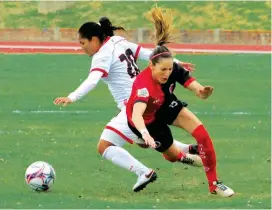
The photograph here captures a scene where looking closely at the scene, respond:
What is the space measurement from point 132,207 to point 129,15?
3704 cm

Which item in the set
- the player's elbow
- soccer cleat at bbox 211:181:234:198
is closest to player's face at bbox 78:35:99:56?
the player's elbow

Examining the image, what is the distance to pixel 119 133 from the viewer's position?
10391 mm

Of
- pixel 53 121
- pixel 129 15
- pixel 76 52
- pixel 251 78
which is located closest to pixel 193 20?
pixel 129 15

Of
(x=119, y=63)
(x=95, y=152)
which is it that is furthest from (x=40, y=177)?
(x=95, y=152)

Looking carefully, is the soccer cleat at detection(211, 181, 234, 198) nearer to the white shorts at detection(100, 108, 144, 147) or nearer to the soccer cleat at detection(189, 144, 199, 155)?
the white shorts at detection(100, 108, 144, 147)

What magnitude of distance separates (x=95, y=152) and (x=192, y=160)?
8.22 feet

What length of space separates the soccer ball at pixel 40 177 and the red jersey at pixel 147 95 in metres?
1.03

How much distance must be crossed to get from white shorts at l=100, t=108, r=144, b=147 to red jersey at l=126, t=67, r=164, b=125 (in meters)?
0.18

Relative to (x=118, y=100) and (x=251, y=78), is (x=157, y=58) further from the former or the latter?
(x=251, y=78)

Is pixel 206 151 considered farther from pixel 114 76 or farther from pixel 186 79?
pixel 114 76

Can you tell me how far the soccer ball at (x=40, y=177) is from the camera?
10.1 meters

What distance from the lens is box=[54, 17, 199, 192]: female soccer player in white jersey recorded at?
1030 cm

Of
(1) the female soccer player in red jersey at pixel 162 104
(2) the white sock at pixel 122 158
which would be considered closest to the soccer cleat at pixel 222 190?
(1) the female soccer player in red jersey at pixel 162 104

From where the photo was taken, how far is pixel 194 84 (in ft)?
33.7
